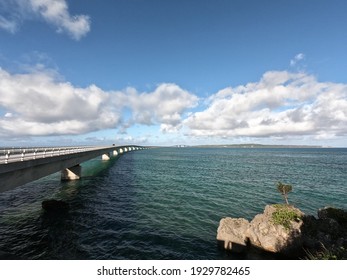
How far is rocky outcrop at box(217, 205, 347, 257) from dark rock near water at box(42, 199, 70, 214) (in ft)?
65.8

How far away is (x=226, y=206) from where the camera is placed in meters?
29.4

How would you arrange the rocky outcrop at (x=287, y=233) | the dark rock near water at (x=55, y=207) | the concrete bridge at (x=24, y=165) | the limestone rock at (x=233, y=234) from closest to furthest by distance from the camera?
the rocky outcrop at (x=287, y=233), the limestone rock at (x=233, y=234), the concrete bridge at (x=24, y=165), the dark rock near water at (x=55, y=207)

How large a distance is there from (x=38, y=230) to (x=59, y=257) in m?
6.48

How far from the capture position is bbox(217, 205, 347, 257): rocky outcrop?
54.2 ft

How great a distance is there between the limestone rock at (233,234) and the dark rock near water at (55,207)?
19687 millimetres

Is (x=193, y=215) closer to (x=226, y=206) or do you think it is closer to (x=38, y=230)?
(x=226, y=206)

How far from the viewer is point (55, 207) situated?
1083 inches

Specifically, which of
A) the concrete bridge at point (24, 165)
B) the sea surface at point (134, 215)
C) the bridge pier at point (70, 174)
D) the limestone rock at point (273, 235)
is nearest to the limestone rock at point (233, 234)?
the limestone rock at point (273, 235)

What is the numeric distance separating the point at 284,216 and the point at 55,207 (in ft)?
86.6

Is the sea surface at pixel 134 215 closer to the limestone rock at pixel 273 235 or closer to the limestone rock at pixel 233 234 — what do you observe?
the limestone rock at pixel 233 234

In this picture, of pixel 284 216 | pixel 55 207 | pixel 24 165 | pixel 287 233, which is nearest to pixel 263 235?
pixel 287 233

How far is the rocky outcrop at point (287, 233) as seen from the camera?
54.2ft
